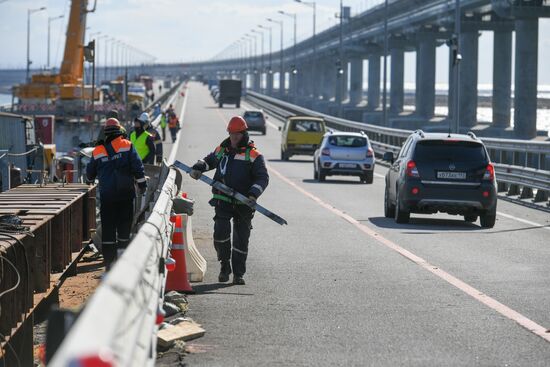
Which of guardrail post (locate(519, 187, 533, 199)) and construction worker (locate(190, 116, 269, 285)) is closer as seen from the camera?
construction worker (locate(190, 116, 269, 285))

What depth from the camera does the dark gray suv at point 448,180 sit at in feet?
69.9

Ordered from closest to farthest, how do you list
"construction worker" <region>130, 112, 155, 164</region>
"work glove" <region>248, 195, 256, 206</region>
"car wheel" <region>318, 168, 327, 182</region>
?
"work glove" <region>248, 195, 256, 206</region> < "construction worker" <region>130, 112, 155, 164</region> < "car wheel" <region>318, 168, 327, 182</region>

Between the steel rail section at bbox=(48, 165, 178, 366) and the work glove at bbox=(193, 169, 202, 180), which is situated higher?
the work glove at bbox=(193, 169, 202, 180)

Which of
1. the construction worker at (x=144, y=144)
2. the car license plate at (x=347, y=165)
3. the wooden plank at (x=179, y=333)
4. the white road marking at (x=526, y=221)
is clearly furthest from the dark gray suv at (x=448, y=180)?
the car license plate at (x=347, y=165)

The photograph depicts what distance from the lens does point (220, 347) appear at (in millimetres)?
9055

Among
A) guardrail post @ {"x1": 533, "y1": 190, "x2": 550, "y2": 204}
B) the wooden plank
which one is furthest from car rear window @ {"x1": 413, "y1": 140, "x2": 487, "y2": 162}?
the wooden plank

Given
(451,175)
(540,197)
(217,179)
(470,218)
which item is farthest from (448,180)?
(217,179)

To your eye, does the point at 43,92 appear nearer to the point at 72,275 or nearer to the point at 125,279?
the point at 72,275

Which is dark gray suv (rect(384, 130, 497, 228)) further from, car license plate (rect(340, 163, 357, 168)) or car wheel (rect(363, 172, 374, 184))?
car wheel (rect(363, 172, 374, 184))

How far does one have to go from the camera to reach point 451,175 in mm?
21516

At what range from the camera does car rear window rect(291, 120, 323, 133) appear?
51438 millimetres

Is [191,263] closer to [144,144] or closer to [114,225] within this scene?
[114,225]

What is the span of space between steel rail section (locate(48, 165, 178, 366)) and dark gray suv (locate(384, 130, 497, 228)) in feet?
48.1

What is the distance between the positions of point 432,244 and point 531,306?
6403 millimetres
